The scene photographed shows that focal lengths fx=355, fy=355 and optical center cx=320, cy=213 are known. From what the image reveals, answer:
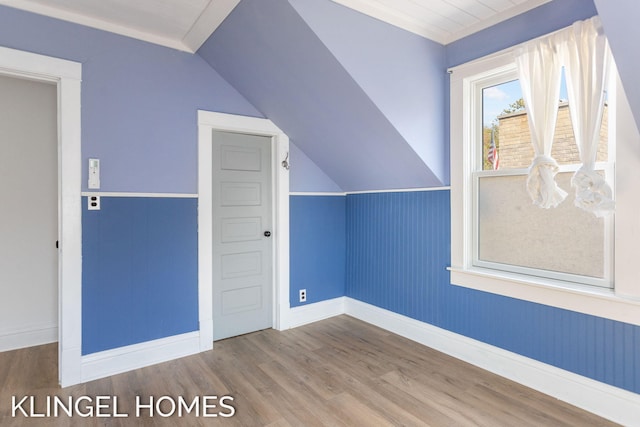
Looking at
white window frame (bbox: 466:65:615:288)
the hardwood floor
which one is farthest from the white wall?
white window frame (bbox: 466:65:615:288)

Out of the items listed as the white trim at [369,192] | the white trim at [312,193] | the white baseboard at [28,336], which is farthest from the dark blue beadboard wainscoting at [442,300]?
the white baseboard at [28,336]

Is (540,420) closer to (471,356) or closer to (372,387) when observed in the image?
(471,356)

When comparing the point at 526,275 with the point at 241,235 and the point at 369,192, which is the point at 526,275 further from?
the point at 241,235

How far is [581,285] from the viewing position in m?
2.21

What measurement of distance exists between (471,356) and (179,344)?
2.34 m

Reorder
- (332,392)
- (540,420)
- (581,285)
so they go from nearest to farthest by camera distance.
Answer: (540,420) → (581,285) → (332,392)

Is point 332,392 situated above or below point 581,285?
below

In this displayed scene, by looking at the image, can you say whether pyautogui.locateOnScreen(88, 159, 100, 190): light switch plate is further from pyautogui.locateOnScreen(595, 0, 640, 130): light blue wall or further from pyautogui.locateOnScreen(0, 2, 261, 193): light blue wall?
pyautogui.locateOnScreen(595, 0, 640, 130): light blue wall

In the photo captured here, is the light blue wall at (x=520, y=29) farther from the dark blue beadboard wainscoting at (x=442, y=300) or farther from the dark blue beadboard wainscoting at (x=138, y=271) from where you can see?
the dark blue beadboard wainscoting at (x=138, y=271)

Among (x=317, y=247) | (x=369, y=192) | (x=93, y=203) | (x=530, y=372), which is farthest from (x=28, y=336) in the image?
(x=530, y=372)

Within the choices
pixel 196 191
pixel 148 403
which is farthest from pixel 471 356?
pixel 196 191

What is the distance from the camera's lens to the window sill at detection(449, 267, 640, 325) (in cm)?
199

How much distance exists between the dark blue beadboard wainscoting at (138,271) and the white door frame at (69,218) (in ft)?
0.18

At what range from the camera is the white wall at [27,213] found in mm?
3068
